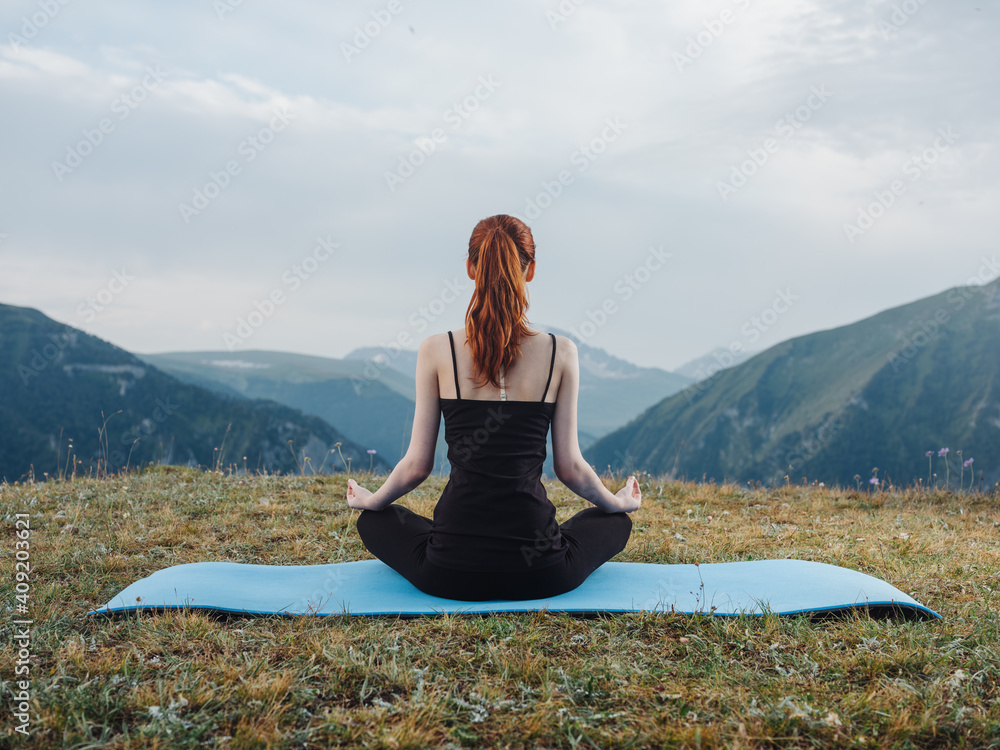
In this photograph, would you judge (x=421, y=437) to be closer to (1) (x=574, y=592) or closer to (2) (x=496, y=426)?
(2) (x=496, y=426)

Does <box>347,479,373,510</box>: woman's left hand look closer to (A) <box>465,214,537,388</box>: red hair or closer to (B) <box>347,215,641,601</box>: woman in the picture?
(B) <box>347,215,641,601</box>: woman

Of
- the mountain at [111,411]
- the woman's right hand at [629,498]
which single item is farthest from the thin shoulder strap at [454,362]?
the mountain at [111,411]

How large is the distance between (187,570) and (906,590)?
566 centimetres

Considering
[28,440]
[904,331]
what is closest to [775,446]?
[904,331]

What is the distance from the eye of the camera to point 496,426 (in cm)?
439

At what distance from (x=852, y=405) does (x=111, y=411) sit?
153 metres

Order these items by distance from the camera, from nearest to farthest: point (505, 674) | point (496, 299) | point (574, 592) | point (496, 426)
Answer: point (505, 674) → point (496, 299) → point (496, 426) → point (574, 592)

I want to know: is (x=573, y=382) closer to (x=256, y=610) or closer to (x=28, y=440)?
(x=256, y=610)

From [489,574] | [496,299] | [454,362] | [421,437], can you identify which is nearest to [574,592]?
[489,574]

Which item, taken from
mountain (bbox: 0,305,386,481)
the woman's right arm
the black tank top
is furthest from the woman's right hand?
mountain (bbox: 0,305,386,481)

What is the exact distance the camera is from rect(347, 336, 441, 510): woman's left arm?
4.48 metres

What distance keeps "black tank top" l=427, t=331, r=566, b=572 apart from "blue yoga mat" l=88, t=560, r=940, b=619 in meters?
0.40

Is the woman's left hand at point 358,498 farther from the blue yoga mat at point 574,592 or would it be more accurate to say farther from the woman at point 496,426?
the blue yoga mat at point 574,592

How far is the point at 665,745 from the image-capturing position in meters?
2.89
